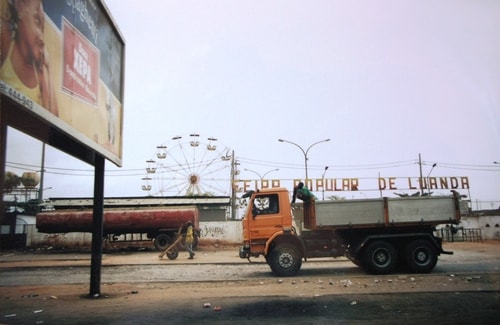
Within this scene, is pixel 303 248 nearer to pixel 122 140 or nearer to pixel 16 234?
pixel 122 140

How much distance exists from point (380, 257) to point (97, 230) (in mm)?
8109

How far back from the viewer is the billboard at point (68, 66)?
5.11 meters

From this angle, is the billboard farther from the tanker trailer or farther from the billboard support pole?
the tanker trailer

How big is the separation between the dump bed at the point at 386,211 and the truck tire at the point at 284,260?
120 cm

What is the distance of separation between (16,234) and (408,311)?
34726 mm

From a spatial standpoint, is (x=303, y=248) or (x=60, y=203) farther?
(x=60, y=203)

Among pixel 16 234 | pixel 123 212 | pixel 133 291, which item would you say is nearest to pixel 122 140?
pixel 133 291

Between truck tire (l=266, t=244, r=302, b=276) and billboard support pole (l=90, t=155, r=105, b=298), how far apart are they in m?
5.03

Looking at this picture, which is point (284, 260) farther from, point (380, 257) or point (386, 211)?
point (386, 211)

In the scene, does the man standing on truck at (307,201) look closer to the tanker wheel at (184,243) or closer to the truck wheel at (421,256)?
the truck wheel at (421,256)

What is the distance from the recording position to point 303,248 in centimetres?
1227

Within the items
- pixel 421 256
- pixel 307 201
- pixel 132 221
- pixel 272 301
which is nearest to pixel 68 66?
pixel 272 301

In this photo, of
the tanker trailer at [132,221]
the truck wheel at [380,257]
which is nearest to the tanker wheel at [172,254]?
the tanker trailer at [132,221]

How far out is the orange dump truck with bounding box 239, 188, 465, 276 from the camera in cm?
1213
